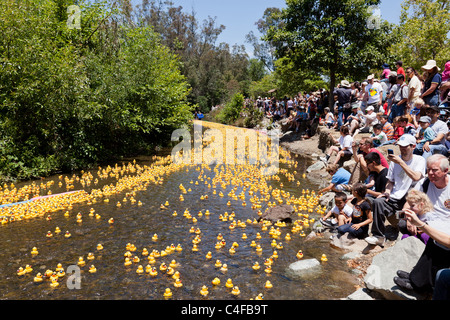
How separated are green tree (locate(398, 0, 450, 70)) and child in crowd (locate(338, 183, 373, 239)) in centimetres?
2670

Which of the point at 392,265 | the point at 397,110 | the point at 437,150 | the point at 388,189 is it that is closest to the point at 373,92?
the point at 397,110

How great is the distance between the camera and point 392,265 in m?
5.58

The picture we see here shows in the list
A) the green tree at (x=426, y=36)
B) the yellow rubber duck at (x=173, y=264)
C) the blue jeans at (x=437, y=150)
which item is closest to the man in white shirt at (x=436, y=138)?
the blue jeans at (x=437, y=150)

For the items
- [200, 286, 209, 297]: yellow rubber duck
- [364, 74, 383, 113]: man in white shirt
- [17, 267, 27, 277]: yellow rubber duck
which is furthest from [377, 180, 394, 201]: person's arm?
[364, 74, 383, 113]: man in white shirt

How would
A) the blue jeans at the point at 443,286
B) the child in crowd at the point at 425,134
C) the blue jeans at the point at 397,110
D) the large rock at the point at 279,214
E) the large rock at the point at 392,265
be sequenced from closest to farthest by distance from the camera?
the blue jeans at the point at 443,286
the large rock at the point at 392,265
the child in crowd at the point at 425,134
the large rock at the point at 279,214
the blue jeans at the point at 397,110

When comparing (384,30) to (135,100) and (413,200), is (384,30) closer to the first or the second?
(135,100)

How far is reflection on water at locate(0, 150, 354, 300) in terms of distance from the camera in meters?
6.20

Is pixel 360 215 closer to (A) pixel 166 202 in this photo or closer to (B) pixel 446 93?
(B) pixel 446 93

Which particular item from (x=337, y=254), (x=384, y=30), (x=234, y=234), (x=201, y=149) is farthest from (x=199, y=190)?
(x=384, y=30)

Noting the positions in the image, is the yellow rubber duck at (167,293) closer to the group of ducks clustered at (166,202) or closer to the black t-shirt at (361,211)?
the group of ducks clustered at (166,202)

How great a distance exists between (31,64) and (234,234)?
475 inches

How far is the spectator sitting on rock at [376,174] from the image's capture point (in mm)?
7547

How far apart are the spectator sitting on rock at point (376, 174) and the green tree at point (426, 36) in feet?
85.3

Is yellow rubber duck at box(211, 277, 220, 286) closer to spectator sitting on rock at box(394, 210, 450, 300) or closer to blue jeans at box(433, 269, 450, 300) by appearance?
spectator sitting on rock at box(394, 210, 450, 300)
